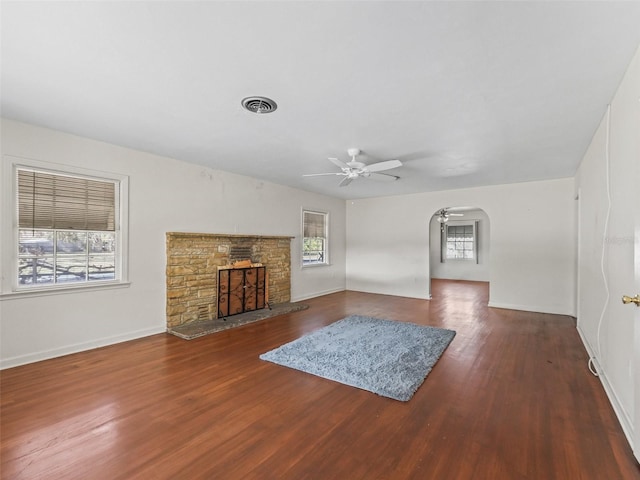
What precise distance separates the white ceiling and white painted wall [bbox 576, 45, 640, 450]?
0.25 metres

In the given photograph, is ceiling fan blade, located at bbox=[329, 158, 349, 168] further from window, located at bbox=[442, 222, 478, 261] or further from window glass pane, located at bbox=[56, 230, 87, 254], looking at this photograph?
window, located at bbox=[442, 222, 478, 261]

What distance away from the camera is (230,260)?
5176mm

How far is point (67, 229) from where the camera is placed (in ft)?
11.4

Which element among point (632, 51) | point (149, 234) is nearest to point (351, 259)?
point (149, 234)

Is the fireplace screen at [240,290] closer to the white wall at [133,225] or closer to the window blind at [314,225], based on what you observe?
the white wall at [133,225]

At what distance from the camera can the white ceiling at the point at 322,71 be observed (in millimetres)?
1593

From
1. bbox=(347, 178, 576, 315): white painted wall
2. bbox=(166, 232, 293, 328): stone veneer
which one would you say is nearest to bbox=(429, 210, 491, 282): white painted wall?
bbox=(347, 178, 576, 315): white painted wall

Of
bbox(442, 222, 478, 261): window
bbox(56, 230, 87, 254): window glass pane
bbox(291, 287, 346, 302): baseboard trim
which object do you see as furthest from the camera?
bbox(442, 222, 478, 261): window

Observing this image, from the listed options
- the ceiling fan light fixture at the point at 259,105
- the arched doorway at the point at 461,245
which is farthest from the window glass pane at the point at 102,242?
the arched doorway at the point at 461,245

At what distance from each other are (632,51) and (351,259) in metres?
6.71

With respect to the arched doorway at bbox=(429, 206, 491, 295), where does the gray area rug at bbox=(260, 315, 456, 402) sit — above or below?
below

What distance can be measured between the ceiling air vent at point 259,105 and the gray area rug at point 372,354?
2.59 metres

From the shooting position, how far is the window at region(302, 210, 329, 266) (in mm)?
7000

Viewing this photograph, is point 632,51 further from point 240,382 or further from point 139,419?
point 139,419
